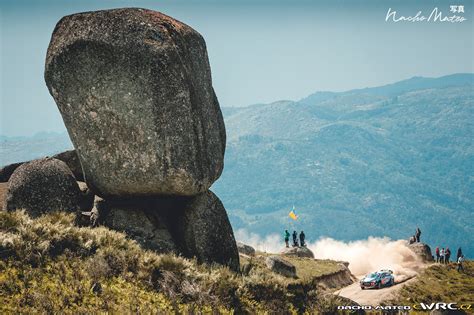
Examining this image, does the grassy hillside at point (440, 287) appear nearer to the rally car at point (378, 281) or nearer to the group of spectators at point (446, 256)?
the group of spectators at point (446, 256)

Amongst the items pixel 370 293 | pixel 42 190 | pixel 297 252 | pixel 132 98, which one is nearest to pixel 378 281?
pixel 370 293

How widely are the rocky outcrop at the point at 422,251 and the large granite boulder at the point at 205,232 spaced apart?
50139 millimetres

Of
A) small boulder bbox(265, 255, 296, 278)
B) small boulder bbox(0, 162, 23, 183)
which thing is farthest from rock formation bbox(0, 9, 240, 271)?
small boulder bbox(265, 255, 296, 278)

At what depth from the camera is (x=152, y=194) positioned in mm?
27281

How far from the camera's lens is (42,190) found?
27.3m

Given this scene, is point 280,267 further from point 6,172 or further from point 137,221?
point 6,172

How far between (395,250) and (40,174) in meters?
60.8

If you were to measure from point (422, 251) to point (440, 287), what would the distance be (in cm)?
2099

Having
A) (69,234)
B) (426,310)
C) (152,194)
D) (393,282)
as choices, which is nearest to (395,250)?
(393,282)

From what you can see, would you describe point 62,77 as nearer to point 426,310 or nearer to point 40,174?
point 40,174

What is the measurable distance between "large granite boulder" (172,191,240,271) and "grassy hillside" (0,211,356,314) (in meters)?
2.27

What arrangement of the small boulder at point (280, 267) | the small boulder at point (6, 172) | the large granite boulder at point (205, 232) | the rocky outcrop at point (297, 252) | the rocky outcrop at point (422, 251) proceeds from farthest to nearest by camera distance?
the rocky outcrop at point (422, 251) < the rocky outcrop at point (297, 252) < the small boulder at point (280, 267) < the small boulder at point (6, 172) < the large granite boulder at point (205, 232)

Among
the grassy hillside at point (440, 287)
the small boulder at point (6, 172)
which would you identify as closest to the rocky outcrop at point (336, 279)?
the grassy hillside at point (440, 287)

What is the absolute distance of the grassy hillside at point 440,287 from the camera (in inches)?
1850
